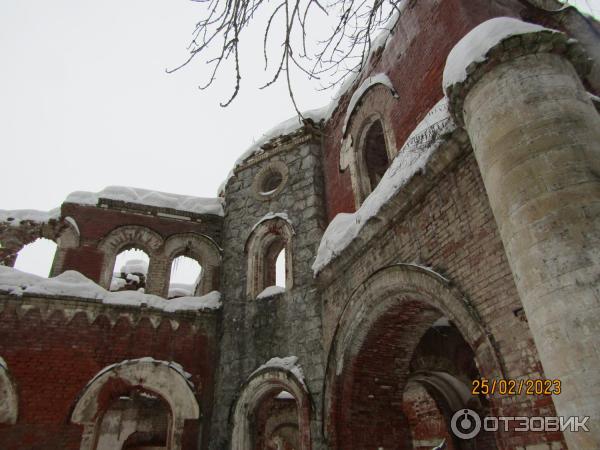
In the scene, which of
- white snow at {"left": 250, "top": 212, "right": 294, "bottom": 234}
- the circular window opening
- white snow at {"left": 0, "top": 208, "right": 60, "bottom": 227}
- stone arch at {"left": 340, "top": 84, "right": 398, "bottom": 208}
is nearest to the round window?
the circular window opening

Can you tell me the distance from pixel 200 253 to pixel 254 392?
11.7ft

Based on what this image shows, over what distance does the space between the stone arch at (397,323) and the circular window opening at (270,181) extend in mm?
4031

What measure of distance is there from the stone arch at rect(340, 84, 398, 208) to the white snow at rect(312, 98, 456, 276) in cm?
64

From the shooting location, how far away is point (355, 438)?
6273 mm

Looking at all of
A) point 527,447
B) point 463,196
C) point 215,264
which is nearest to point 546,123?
point 463,196

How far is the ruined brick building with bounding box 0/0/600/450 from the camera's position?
3.22 m

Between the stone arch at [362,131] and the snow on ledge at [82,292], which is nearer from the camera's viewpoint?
the stone arch at [362,131]

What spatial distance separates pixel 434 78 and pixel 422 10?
120 centimetres

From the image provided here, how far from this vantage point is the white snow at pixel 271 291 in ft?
27.6

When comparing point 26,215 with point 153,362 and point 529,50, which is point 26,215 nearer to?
point 153,362

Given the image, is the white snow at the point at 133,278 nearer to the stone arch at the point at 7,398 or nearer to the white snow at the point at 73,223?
the white snow at the point at 73,223

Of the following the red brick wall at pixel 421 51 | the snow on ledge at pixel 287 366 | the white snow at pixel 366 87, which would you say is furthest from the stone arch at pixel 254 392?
the white snow at pixel 366 87

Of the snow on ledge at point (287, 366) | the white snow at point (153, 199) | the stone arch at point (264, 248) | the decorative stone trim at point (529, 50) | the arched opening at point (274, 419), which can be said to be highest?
the white snow at point (153, 199)

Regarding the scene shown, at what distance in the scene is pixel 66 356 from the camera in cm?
777
